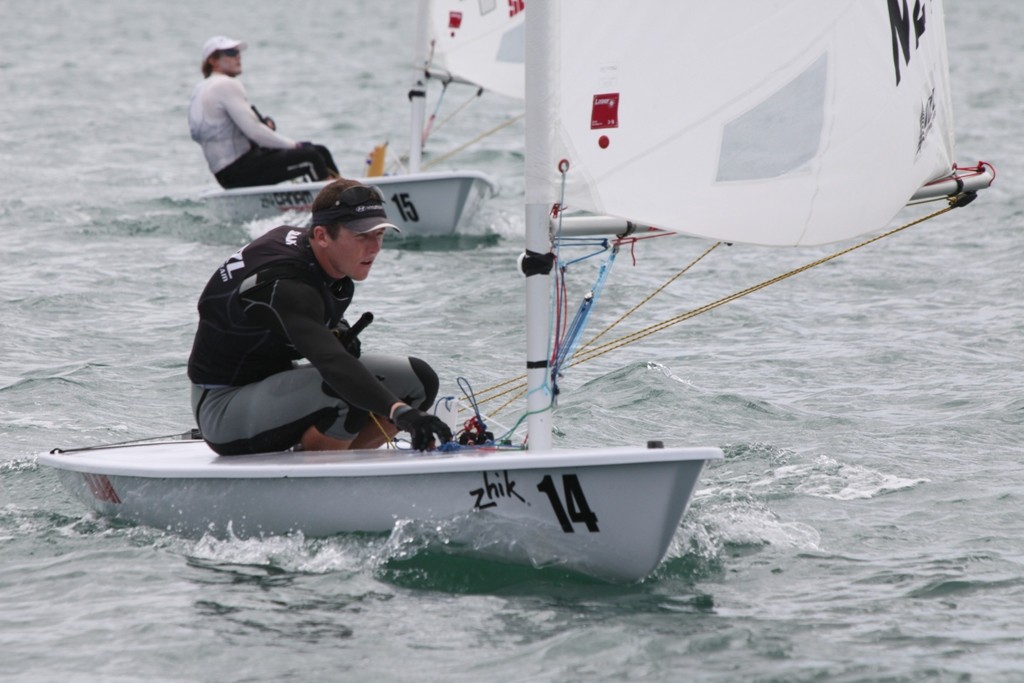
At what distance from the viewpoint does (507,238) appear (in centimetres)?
1050

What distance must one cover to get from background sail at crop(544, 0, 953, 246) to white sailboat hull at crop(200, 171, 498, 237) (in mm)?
5776

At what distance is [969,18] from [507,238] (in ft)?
86.8

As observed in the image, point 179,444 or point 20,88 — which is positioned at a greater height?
point 20,88

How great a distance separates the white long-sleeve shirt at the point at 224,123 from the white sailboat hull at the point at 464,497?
5.75 m

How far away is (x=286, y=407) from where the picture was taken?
15.0ft

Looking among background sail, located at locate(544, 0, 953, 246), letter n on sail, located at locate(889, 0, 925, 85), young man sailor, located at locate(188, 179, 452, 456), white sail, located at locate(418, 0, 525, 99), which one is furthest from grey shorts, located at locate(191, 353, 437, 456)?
white sail, located at locate(418, 0, 525, 99)

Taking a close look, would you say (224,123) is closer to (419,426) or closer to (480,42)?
(480,42)

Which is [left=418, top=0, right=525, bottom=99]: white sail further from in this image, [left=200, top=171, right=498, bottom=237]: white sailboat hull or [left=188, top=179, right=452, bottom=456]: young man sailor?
[left=188, top=179, right=452, bottom=456]: young man sailor

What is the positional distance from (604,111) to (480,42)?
6.38 metres

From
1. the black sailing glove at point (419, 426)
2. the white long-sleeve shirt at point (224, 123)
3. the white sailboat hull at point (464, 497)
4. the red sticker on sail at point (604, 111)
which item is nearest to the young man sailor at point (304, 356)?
the black sailing glove at point (419, 426)

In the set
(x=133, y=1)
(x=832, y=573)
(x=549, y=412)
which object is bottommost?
(x=832, y=573)

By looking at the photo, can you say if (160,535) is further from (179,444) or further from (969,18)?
(969,18)

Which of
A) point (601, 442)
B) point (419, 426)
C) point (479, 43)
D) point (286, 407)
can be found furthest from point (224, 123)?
point (419, 426)

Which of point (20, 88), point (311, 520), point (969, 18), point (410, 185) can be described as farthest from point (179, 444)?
point (969, 18)
